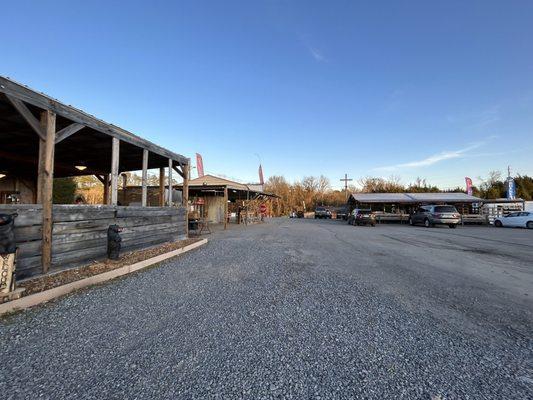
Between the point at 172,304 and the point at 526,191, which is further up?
the point at 526,191

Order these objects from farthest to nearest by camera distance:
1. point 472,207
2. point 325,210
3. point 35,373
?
point 325,210 → point 472,207 → point 35,373

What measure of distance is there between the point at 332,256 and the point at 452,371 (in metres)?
5.89

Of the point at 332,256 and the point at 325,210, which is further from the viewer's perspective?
the point at 325,210

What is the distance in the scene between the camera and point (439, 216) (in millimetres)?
20766

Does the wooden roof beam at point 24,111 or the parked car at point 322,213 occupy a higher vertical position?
the wooden roof beam at point 24,111

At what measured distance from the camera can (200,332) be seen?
125 inches

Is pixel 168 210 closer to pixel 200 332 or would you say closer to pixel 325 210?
pixel 200 332

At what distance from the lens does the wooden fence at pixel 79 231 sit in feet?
14.7

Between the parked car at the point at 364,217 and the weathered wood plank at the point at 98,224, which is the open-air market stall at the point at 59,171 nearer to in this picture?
the weathered wood plank at the point at 98,224

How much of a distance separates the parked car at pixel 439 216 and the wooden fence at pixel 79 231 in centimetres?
2063

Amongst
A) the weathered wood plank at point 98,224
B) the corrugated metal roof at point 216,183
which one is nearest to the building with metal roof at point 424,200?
the corrugated metal roof at point 216,183

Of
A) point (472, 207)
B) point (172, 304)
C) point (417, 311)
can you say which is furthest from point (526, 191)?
point (172, 304)

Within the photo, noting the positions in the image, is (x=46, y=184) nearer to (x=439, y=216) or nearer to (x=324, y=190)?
(x=439, y=216)

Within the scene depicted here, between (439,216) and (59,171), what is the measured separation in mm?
24736
